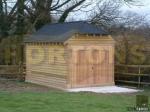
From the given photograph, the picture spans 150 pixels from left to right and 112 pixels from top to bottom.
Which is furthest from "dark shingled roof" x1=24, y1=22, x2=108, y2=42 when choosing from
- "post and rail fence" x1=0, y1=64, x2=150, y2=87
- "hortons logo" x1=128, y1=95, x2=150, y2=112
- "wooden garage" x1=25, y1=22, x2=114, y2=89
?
"hortons logo" x1=128, y1=95, x2=150, y2=112

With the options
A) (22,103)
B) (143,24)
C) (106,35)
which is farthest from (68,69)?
(143,24)

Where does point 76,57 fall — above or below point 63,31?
below

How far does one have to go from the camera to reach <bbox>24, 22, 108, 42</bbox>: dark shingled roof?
21125 millimetres

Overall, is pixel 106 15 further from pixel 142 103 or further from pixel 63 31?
pixel 142 103

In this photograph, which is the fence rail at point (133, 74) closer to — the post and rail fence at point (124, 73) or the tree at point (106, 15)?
the post and rail fence at point (124, 73)

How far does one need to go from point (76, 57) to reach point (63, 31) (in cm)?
193

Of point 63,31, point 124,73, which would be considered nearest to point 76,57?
point 63,31

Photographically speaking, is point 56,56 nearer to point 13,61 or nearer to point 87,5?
point 13,61

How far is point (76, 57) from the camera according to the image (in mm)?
20797

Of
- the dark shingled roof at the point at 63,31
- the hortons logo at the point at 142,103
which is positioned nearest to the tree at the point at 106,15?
the dark shingled roof at the point at 63,31

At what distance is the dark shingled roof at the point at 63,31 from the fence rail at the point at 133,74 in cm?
248

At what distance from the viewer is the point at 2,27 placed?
98.2 feet

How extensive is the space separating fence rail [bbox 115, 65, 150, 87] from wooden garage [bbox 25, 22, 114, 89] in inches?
47.2

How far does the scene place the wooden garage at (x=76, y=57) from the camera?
2077cm
